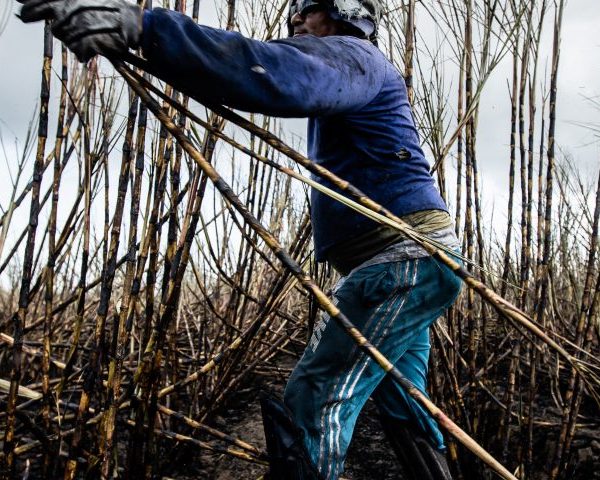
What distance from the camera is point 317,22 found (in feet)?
4.43

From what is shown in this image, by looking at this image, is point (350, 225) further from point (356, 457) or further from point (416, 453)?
point (356, 457)

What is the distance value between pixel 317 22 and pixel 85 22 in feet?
2.04

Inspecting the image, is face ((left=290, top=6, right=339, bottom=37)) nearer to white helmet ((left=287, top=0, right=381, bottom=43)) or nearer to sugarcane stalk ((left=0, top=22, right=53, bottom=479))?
white helmet ((left=287, top=0, right=381, bottom=43))

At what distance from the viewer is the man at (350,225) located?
3.25ft

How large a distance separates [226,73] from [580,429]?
2111mm

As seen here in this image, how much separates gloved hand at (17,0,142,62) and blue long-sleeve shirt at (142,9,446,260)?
0.16 feet

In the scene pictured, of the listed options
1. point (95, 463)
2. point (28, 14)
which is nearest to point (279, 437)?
point (95, 463)

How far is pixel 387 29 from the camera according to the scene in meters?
1.94

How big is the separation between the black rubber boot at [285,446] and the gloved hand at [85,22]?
0.74 meters

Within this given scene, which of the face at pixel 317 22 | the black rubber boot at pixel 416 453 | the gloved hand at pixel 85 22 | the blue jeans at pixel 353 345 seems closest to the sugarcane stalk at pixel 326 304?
the gloved hand at pixel 85 22

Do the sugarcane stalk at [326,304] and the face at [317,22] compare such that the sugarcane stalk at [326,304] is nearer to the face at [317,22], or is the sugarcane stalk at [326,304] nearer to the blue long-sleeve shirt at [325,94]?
the blue long-sleeve shirt at [325,94]

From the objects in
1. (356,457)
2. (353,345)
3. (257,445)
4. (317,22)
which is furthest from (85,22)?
(356,457)

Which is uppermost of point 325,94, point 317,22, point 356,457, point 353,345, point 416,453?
point 317,22

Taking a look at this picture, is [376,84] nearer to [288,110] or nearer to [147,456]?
[288,110]
